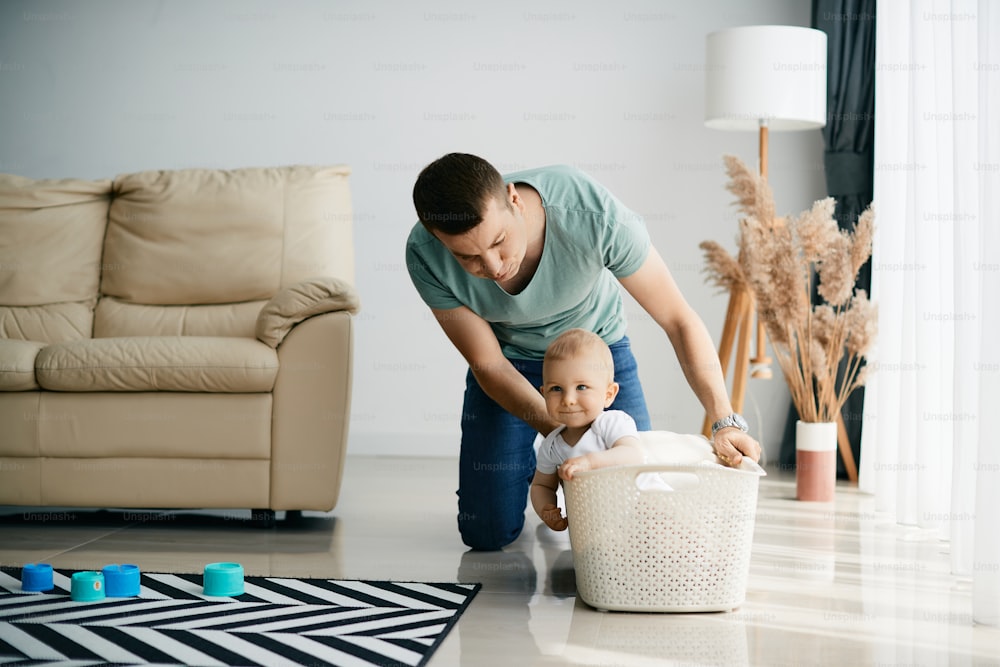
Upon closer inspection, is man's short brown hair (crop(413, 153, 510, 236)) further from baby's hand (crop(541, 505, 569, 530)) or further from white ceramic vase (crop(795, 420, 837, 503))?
white ceramic vase (crop(795, 420, 837, 503))

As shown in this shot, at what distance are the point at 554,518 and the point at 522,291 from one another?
490mm

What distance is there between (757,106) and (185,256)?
2.14m

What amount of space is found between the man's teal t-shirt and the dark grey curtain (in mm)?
2004

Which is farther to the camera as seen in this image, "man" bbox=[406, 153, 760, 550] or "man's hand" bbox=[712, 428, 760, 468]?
"man's hand" bbox=[712, 428, 760, 468]

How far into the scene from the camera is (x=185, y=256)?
3650 millimetres

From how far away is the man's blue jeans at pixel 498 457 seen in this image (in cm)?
259

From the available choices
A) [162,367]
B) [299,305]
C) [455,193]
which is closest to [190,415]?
[162,367]

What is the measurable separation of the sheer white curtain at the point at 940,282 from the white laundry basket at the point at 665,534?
0.48m

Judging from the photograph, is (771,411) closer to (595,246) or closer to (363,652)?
(595,246)

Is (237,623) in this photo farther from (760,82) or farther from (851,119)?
(851,119)

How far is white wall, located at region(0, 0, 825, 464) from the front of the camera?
4434mm

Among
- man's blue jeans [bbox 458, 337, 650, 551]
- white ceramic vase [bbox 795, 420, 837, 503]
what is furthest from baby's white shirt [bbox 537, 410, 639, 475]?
white ceramic vase [bbox 795, 420, 837, 503]

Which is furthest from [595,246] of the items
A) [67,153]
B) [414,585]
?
[67,153]

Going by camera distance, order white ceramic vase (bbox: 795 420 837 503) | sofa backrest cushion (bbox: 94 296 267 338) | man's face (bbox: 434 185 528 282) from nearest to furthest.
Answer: man's face (bbox: 434 185 528 282) < white ceramic vase (bbox: 795 420 837 503) < sofa backrest cushion (bbox: 94 296 267 338)
